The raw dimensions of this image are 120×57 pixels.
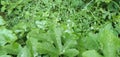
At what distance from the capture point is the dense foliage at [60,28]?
217cm

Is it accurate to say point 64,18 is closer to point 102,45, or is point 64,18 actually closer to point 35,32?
point 35,32

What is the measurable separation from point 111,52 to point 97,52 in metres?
0.15

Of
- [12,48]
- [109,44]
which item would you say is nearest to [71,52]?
[109,44]

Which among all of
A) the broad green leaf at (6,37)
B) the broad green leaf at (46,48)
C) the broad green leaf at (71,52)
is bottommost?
the broad green leaf at (71,52)

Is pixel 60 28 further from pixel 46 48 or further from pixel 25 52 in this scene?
pixel 25 52

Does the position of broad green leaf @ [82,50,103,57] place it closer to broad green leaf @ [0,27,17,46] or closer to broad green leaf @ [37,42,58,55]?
broad green leaf @ [37,42,58,55]

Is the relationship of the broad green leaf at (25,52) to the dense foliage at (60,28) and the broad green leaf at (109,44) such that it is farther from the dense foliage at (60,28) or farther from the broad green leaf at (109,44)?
the broad green leaf at (109,44)

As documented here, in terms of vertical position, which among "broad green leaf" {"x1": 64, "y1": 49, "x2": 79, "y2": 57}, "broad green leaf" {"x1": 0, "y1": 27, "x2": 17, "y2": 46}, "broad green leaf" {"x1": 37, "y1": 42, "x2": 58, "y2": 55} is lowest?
"broad green leaf" {"x1": 64, "y1": 49, "x2": 79, "y2": 57}

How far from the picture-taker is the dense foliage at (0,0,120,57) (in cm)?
217

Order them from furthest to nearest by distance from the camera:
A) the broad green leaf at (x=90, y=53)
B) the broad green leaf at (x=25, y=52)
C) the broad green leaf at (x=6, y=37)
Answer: the broad green leaf at (x=6, y=37) → the broad green leaf at (x=25, y=52) → the broad green leaf at (x=90, y=53)

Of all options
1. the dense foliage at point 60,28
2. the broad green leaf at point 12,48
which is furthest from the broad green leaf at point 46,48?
the broad green leaf at point 12,48

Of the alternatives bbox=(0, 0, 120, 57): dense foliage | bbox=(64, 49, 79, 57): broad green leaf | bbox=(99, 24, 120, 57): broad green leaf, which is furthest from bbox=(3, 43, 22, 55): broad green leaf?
bbox=(99, 24, 120, 57): broad green leaf

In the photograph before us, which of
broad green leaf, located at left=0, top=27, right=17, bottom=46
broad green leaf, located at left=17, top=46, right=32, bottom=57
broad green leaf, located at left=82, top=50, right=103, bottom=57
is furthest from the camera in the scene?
broad green leaf, located at left=0, top=27, right=17, bottom=46

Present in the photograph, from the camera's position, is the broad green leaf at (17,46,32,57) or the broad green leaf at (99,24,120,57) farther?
the broad green leaf at (17,46,32,57)
